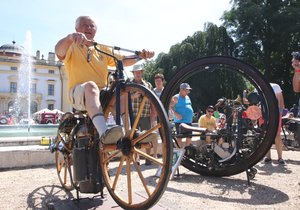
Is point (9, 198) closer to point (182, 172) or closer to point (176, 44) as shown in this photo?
point (182, 172)

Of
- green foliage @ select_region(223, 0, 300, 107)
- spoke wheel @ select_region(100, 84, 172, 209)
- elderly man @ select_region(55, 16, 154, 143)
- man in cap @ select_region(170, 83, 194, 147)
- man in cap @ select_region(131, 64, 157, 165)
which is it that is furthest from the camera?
green foliage @ select_region(223, 0, 300, 107)

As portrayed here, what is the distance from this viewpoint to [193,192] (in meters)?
4.10

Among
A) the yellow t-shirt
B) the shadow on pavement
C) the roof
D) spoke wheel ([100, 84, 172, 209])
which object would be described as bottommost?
the shadow on pavement

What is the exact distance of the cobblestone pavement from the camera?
3496 millimetres

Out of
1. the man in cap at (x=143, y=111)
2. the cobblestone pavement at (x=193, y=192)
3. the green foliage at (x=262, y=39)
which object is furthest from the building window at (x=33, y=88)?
the man in cap at (x=143, y=111)

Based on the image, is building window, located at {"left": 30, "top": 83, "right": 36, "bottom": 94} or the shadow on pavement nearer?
the shadow on pavement

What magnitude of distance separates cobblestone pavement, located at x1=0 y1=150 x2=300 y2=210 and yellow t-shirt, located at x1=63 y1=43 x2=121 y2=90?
1.24 metres

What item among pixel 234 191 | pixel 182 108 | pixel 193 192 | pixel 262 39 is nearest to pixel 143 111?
pixel 193 192

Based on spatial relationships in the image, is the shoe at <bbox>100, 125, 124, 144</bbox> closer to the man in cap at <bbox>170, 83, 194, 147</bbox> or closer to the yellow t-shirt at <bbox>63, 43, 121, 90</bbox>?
the yellow t-shirt at <bbox>63, 43, 121, 90</bbox>

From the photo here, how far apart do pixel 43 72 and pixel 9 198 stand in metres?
56.2

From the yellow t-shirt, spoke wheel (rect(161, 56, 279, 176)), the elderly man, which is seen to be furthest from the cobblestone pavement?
the yellow t-shirt

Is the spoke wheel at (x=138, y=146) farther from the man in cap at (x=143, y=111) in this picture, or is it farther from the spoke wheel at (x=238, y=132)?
the spoke wheel at (x=238, y=132)

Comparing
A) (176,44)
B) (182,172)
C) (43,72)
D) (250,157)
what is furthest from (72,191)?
(43,72)

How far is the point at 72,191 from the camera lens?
4.11 meters
